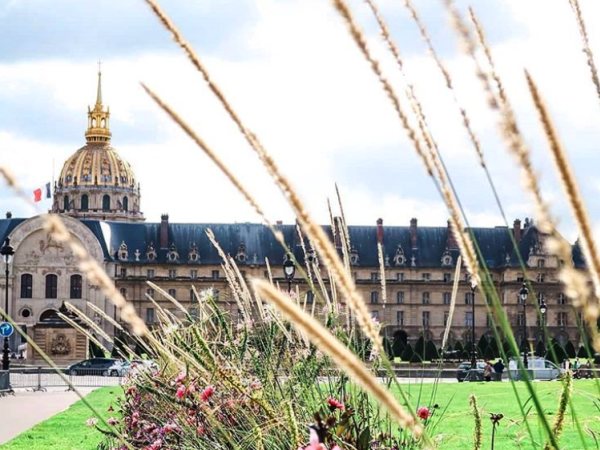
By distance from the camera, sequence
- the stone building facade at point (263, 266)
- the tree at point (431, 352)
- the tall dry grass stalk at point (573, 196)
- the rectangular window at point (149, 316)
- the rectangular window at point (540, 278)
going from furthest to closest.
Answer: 1. the rectangular window at point (149, 316)
2. the stone building facade at point (263, 266)
3. the rectangular window at point (540, 278)
4. the tree at point (431, 352)
5. the tall dry grass stalk at point (573, 196)

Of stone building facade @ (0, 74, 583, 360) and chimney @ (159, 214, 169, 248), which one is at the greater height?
chimney @ (159, 214, 169, 248)

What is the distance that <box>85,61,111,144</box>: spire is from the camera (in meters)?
133

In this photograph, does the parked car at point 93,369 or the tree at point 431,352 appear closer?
the parked car at point 93,369

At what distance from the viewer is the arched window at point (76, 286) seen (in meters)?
78.0

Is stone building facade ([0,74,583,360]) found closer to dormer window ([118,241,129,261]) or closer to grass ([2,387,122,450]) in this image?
dormer window ([118,241,129,261])

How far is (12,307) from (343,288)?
256 feet

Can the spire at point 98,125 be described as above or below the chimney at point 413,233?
above

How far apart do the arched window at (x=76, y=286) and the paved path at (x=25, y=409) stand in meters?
47.5

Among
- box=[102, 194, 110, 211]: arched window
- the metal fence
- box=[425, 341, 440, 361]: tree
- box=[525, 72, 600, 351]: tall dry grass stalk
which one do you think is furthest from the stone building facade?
box=[525, 72, 600, 351]: tall dry grass stalk

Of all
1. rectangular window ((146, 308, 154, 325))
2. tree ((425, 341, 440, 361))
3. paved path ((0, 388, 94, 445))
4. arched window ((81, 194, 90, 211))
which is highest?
arched window ((81, 194, 90, 211))

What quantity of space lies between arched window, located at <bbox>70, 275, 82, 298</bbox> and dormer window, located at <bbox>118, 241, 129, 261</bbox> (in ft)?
10.2

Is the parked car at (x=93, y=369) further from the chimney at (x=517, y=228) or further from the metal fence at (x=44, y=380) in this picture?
the chimney at (x=517, y=228)

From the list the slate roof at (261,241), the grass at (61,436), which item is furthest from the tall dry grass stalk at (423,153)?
the slate roof at (261,241)

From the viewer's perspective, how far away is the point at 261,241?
8069 cm
